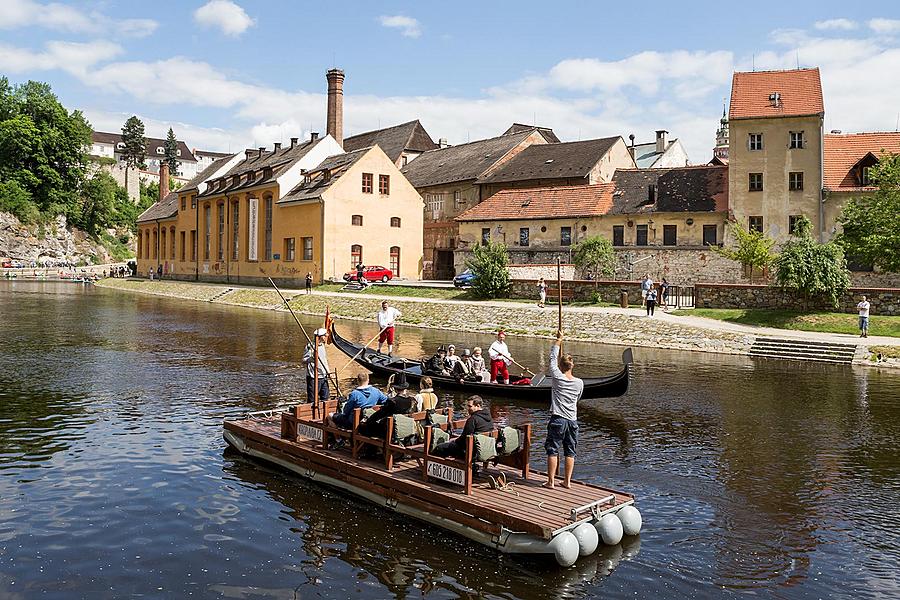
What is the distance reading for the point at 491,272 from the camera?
144 feet

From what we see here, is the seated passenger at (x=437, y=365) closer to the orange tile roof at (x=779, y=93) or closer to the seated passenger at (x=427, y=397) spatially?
the seated passenger at (x=427, y=397)

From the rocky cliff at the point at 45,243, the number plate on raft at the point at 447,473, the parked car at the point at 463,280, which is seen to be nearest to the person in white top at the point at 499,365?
the number plate on raft at the point at 447,473

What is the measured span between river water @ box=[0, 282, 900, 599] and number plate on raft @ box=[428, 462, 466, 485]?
75 cm

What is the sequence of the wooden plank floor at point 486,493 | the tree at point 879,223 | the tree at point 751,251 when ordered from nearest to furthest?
the wooden plank floor at point 486,493, the tree at point 879,223, the tree at point 751,251

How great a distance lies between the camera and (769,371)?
84.8ft

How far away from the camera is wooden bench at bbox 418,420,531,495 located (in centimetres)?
1058

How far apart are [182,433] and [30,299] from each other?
4634 centimetres

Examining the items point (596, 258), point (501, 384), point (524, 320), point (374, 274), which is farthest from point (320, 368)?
point (374, 274)

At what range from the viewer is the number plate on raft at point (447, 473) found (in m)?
10.7

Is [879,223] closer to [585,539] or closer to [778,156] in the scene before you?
[778,156]

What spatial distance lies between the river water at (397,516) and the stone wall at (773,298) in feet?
35.6

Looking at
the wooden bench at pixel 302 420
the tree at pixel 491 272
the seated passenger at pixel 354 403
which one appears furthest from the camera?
the tree at pixel 491 272

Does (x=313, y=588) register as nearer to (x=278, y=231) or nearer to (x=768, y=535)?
(x=768, y=535)

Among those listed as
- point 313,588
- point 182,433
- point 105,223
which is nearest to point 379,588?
point 313,588
